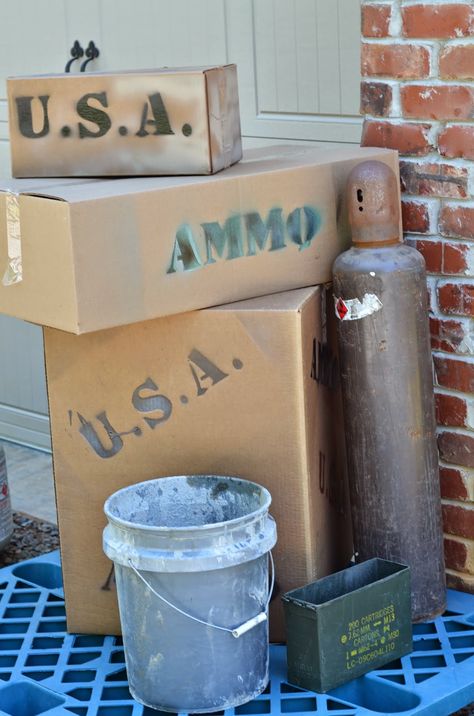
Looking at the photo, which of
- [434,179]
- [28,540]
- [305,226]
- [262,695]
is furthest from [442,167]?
[28,540]

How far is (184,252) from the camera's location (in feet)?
8.56

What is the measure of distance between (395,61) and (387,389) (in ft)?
2.59

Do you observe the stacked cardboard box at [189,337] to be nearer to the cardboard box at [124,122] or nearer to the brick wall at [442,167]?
the cardboard box at [124,122]

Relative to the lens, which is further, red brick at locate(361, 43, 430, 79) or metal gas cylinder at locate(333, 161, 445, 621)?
red brick at locate(361, 43, 430, 79)

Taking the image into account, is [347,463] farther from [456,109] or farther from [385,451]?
[456,109]

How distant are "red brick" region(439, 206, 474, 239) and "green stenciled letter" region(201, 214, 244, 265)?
531 millimetres

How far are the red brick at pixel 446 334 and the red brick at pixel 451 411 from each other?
0.12 m

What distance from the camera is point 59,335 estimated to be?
287cm

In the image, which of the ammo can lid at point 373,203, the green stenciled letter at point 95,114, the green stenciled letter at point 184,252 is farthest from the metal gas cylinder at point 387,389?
the green stenciled letter at point 95,114

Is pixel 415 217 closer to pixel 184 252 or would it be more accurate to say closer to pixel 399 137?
pixel 399 137

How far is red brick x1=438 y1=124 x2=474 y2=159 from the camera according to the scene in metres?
2.82

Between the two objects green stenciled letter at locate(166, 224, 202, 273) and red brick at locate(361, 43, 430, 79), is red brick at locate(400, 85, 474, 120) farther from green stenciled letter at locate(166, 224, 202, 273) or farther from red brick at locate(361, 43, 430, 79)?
green stenciled letter at locate(166, 224, 202, 273)

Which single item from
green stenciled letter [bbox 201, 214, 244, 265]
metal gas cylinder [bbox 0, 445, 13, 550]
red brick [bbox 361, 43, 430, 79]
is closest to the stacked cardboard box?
green stenciled letter [bbox 201, 214, 244, 265]

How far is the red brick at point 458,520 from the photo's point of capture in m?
3.01
